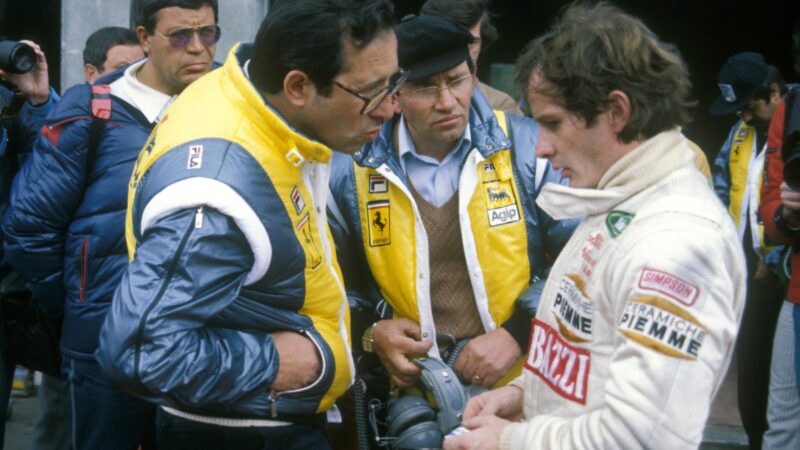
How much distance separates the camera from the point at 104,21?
5902 mm

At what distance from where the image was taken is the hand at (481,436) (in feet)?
6.36

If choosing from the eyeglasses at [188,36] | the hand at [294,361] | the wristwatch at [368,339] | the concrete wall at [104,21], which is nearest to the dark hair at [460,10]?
the eyeglasses at [188,36]

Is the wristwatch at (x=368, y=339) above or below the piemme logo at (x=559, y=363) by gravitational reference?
below

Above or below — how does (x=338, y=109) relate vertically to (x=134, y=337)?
above

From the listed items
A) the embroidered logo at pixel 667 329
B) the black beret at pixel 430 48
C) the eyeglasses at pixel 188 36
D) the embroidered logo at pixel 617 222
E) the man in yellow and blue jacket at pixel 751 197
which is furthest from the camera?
the man in yellow and blue jacket at pixel 751 197

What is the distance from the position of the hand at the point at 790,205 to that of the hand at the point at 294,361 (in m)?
1.95

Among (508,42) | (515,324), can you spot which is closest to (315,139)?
(515,324)

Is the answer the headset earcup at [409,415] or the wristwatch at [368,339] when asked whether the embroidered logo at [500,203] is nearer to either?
the wristwatch at [368,339]

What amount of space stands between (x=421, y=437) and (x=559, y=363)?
0.58m

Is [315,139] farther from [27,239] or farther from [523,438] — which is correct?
[27,239]

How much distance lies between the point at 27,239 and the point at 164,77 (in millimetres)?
756

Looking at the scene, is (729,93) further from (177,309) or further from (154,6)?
(177,309)

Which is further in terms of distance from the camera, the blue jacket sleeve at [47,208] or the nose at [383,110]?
the blue jacket sleeve at [47,208]

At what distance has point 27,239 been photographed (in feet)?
10.4
